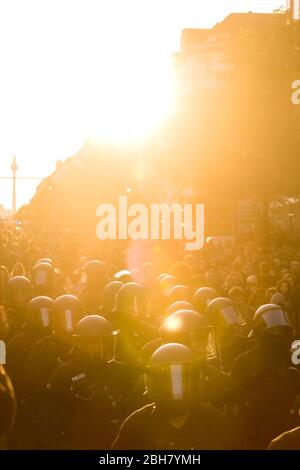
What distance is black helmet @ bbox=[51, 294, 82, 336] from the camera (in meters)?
9.20

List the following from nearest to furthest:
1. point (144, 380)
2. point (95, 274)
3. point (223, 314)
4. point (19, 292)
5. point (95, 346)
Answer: point (144, 380), point (95, 346), point (223, 314), point (19, 292), point (95, 274)

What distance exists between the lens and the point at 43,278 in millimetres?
13641

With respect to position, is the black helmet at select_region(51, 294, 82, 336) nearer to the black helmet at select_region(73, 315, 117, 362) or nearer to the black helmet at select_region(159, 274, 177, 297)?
the black helmet at select_region(73, 315, 117, 362)

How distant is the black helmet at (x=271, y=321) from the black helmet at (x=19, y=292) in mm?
4014

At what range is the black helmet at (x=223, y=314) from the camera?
32.8 feet

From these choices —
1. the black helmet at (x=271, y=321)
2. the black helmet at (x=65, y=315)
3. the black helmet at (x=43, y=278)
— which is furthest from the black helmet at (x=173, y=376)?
the black helmet at (x=43, y=278)

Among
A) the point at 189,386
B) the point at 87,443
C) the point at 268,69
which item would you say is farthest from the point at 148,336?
the point at 268,69

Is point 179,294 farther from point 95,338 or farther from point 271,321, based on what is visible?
point 95,338

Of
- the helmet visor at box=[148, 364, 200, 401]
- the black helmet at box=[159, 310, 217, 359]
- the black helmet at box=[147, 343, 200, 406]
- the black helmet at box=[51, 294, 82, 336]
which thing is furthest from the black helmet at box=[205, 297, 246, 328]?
the helmet visor at box=[148, 364, 200, 401]

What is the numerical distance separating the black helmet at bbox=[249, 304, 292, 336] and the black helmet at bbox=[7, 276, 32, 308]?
13.2 ft

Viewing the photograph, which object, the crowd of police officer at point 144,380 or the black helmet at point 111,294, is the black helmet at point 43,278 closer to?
the black helmet at point 111,294

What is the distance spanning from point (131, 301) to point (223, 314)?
1.10 meters

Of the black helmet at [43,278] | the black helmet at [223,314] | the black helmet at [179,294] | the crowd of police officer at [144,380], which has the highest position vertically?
the black helmet at [43,278]

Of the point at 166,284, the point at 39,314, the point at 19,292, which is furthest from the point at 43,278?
the point at 39,314
